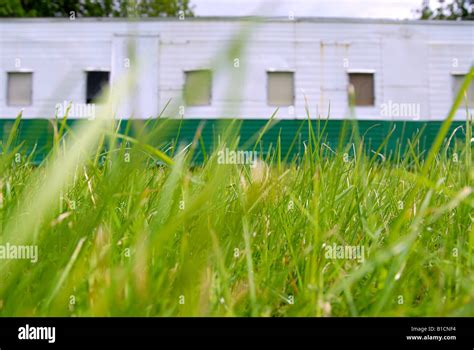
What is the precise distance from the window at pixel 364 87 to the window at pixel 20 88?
5.77 metres

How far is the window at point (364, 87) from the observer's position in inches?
354

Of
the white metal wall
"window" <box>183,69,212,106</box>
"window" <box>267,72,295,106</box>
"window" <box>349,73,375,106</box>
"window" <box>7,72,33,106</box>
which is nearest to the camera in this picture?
"window" <box>183,69,212,106</box>

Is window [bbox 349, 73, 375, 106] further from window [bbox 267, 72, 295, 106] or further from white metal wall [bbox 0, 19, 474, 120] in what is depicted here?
window [bbox 267, 72, 295, 106]

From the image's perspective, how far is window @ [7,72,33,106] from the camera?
8.85 meters

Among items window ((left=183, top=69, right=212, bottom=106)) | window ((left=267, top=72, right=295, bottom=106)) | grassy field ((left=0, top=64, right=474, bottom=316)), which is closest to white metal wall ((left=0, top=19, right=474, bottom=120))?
window ((left=267, top=72, right=295, bottom=106))

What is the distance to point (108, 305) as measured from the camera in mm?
601

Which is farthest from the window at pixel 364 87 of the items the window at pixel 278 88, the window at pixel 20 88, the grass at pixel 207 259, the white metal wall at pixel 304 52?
the grass at pixel 207 259

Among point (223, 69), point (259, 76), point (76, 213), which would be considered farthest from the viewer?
point (259, 76)

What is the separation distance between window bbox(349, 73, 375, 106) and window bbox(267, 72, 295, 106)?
3.74 feet

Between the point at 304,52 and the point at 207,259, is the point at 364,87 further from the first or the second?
the point at 207,259

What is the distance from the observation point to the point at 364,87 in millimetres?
9289
